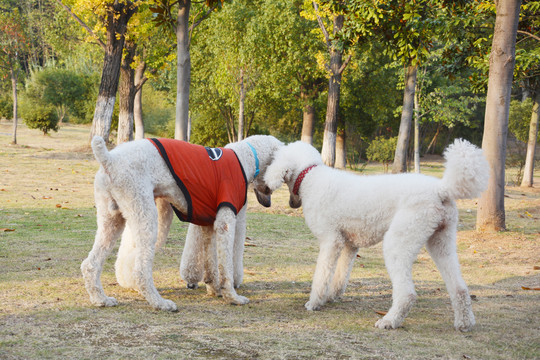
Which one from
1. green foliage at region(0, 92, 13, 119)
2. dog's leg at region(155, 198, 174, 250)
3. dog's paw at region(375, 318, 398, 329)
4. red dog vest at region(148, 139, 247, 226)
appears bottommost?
dog's paw at region(375, 318, 398, 329)

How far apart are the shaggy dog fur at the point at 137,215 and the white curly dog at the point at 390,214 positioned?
2.39 ft

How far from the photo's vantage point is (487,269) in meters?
6.64

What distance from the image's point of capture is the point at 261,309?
4.46m

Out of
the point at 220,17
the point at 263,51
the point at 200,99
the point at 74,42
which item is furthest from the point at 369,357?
the point at 74,42

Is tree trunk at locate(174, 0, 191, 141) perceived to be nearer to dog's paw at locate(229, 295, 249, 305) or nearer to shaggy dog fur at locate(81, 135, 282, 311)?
shaggy dog fur at locate(81, 135, 282, 311)

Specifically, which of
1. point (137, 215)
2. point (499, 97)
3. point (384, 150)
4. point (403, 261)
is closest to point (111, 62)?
point (499, 97)

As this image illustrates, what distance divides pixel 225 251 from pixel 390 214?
1.48m

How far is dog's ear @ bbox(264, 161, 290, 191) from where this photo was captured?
4785 millimetres

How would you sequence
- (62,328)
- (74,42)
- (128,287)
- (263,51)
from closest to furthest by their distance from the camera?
(62,328) → (128,287) → (263,51) → (74,42)

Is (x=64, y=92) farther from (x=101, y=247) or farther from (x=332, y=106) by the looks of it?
(x=101, y=247)

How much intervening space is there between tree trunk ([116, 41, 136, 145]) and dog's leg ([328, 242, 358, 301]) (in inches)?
667

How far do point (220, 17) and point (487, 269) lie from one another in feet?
74.9

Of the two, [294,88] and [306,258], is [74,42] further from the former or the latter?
[306,258]

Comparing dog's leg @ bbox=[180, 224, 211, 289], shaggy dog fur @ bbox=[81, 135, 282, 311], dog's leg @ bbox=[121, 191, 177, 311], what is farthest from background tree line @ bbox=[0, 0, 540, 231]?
dog's leg @ bbox=[121, 191, 177, 311]
